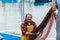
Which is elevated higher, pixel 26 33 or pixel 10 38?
pixel 26 33

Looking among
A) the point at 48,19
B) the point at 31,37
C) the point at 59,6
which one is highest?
the point at 59,6

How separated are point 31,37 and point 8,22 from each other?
558cm

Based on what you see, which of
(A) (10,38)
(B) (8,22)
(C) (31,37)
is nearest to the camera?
(C) (31,37)

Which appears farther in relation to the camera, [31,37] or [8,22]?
[8,22]

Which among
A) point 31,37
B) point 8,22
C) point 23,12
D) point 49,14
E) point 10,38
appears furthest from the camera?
point 8,22

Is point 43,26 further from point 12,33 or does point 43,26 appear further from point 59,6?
point 12,33

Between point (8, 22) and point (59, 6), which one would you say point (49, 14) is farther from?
point (8, 22)

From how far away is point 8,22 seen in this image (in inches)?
470

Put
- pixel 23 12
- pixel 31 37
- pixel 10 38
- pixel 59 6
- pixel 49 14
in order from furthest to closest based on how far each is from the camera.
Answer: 1. pixel 23 12
2. pixel 10 38
3. pixel 31 37
4. pixel 49 14
5. pixel 59 6

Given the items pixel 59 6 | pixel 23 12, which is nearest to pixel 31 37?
pixel 59 6

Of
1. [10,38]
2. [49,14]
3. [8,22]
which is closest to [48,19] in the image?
[49,14]

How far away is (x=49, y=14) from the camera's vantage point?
5871mm

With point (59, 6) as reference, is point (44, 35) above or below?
below

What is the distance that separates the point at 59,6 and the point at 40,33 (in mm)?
1234
